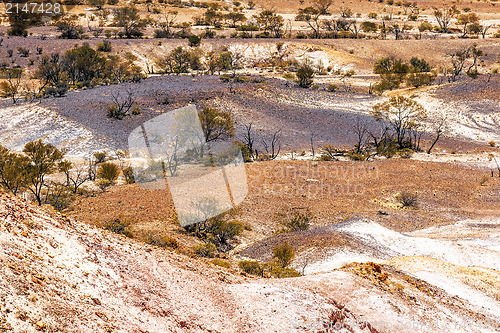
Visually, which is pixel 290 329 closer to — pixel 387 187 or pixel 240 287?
pixel 240 287

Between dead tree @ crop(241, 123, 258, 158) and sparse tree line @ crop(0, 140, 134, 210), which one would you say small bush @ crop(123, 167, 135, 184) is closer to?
sparse tree line @ crop(0, 140, 134, 210)

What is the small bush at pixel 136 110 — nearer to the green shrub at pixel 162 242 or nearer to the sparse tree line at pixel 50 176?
the sparse tree line at pixel 50 176

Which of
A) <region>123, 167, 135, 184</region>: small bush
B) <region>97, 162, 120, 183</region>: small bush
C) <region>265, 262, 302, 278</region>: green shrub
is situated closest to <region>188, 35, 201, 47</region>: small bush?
<region>123, 167, 135, 184</region>: small bush

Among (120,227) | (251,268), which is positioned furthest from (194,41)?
(251,268)

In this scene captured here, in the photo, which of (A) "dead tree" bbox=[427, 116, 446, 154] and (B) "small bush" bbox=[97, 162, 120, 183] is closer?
(B) "small bush" bbox=[97, 162, 120, 183]

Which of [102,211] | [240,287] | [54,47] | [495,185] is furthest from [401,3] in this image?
[240,287]
